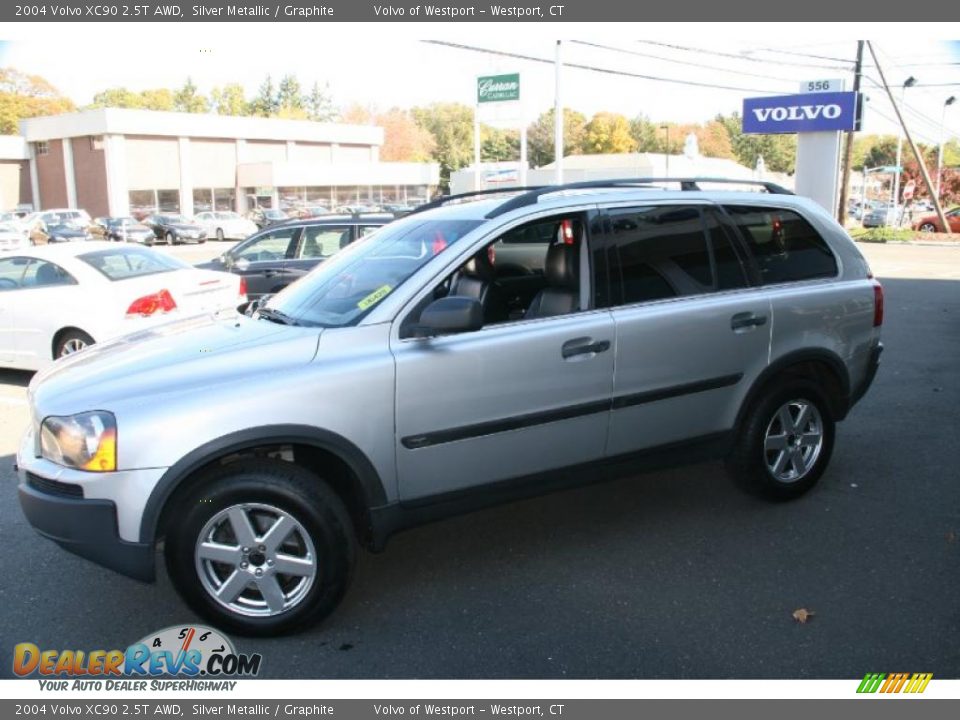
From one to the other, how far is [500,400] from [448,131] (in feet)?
323

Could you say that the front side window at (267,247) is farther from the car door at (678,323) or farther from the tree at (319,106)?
the tree at (319,106)

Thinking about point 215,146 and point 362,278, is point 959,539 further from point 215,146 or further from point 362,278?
point 215,146

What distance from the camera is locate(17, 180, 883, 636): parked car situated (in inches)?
133

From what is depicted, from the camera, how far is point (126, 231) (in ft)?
128

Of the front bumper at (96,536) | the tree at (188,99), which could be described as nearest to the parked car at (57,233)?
the front bumper at (96,536)

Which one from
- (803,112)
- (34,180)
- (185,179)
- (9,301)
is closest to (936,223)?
(803,112)

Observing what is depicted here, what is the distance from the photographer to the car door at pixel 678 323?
4.24 m

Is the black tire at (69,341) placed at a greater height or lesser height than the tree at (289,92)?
lesser

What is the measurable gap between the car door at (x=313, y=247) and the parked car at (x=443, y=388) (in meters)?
5.86

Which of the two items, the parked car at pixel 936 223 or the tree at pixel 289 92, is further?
the tree at pixel 289 92

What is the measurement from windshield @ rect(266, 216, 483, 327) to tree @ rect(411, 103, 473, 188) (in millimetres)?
74440

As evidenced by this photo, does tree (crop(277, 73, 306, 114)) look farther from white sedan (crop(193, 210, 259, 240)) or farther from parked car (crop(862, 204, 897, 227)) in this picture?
parked car (crop(862, 204, 897, 227))

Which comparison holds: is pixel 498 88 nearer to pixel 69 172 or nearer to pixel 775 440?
pixel 775 440

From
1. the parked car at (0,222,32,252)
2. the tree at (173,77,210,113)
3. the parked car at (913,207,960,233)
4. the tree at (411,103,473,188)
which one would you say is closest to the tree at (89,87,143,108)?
the tree at (173,77,210,113)
